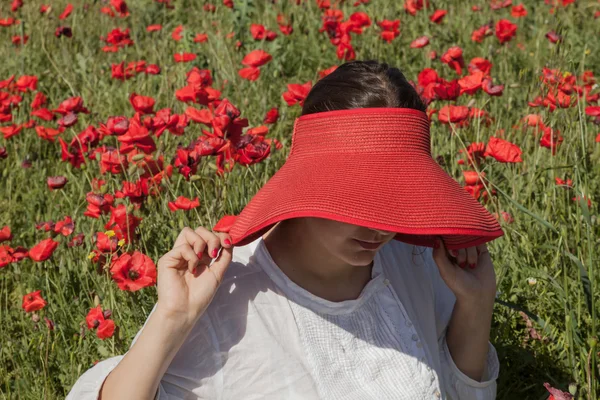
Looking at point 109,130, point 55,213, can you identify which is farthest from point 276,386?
point 55,213

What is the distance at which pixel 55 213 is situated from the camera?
A: 2.97 meters

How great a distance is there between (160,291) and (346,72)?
52 centimetres

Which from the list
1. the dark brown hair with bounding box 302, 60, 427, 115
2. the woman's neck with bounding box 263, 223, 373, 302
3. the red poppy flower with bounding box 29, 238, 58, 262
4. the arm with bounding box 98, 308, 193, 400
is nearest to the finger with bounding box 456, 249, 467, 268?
the woman's neck with bounding box 263, 223, 373, 302

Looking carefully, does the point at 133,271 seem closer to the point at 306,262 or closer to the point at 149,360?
the point at 306,262

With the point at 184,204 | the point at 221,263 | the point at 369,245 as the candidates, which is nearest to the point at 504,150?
the point at 184,204

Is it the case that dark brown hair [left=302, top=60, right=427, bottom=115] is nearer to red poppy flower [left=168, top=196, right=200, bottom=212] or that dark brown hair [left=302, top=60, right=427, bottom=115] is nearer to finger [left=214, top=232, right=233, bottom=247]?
finger [left=214, top=232, right=233, bottom=247]

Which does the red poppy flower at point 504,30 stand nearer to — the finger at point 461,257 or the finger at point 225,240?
the finger at point 461,257

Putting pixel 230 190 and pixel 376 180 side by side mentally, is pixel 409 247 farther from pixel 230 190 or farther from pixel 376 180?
pixel 230 190

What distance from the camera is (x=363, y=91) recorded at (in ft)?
4.65

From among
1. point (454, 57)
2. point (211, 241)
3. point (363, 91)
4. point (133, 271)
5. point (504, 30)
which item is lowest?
point (504, 30)

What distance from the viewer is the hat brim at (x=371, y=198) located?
4.18 feet

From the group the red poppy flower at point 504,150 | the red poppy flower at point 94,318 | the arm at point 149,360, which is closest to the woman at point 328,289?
the arm at point 149,360

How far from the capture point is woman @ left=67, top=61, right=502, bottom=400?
1.29 metres

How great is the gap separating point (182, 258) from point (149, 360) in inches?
6.7
